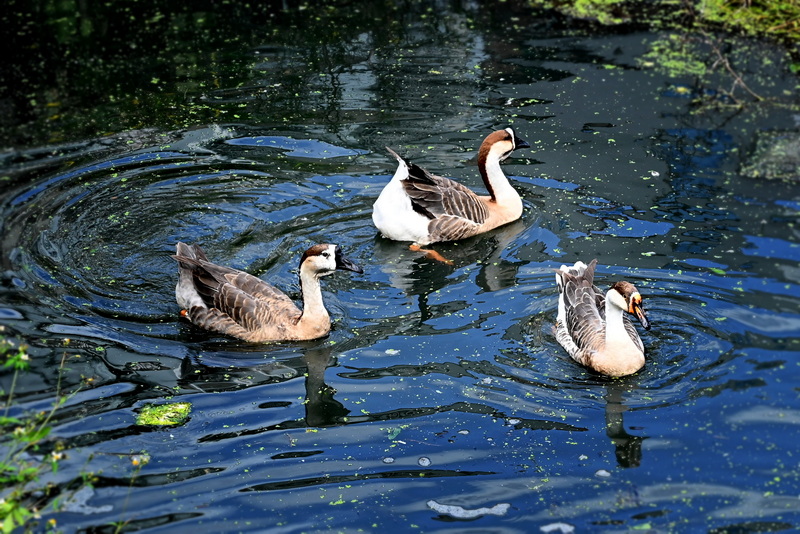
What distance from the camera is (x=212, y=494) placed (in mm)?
6715

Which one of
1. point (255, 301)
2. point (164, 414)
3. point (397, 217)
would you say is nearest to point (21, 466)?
point (164, 414)

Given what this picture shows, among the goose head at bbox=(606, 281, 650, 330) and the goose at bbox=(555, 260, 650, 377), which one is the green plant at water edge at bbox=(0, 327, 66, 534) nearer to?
the goose at bbox=(555, 260, 650, 377)

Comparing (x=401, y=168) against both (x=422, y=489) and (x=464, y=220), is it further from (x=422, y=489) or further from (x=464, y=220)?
(x=422, y=489)

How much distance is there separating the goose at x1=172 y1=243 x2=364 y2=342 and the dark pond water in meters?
0.20

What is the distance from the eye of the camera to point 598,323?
8.50 m

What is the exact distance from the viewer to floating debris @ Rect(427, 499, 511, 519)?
259 inches

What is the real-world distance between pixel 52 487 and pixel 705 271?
6879mm

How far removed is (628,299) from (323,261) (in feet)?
9.94

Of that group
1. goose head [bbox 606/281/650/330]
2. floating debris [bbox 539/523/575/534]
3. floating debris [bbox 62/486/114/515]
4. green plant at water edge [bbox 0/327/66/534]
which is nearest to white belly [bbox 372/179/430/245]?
goose head [bbox 606/281/650/330]

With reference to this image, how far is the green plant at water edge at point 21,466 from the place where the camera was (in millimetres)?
5441

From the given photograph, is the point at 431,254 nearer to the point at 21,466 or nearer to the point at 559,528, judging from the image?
the point at 559,528

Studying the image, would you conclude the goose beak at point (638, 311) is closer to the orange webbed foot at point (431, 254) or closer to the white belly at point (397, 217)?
the orange webbed foot at point (431, 254)

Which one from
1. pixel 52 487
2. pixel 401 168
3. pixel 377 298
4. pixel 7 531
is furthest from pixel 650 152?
pixel 7 531

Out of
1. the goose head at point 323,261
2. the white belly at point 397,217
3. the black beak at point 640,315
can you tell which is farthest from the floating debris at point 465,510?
the white belly at point 397,217
